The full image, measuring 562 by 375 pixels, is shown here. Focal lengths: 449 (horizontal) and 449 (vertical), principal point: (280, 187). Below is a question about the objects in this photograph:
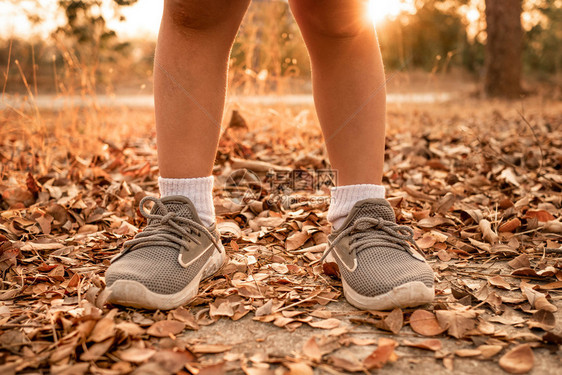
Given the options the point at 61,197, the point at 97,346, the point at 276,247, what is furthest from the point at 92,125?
the point at 97,346

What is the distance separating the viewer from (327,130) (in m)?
1.35

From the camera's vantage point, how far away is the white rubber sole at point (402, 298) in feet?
3.56

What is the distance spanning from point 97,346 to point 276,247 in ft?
2.56

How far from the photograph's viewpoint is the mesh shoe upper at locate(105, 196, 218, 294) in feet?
3.67

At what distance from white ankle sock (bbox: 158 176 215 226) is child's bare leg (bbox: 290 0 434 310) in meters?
0.38

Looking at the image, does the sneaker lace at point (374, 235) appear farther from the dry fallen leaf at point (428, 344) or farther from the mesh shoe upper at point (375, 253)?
the dry fallen leaf at point (428, 344)

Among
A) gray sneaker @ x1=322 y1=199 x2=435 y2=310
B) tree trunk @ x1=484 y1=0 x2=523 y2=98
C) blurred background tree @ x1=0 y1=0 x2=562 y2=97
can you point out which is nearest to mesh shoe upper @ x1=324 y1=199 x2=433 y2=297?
gray sneaker @ x1=322 y1=199 x2=435 y2=310

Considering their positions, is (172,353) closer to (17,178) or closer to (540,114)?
(17,178)

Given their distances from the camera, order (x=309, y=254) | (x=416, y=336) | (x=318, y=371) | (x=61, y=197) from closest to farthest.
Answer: (x=318, y=371)
(x=416, y=336)
(x=309, y=254)
(x=61, y=197)

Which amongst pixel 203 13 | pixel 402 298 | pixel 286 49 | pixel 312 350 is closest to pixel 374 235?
pixel 402 298

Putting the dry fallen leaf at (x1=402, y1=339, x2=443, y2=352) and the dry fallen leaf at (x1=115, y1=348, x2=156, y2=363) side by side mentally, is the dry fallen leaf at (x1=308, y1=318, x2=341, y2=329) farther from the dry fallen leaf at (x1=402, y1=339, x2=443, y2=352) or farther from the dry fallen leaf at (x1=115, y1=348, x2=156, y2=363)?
the dry fallen leaf at (x1=115, y1=348, x2=156, y2=363)

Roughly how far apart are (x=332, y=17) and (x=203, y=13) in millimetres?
339

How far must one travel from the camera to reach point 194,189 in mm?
1287

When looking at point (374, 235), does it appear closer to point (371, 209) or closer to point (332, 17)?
point (371, 209)
